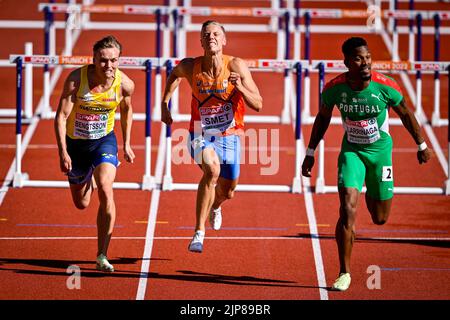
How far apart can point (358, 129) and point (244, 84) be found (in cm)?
106

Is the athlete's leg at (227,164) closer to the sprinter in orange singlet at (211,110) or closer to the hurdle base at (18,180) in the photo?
the sprinter in orange singlet at (211,110)

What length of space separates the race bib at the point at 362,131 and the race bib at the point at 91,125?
206cm

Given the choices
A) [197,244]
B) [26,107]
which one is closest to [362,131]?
[197,244]

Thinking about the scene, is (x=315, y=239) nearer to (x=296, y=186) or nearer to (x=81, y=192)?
(x=296, y=186)

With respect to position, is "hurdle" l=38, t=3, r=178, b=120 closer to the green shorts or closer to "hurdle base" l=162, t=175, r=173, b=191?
"hurdle base" l=162, t=175, r=173, b=191

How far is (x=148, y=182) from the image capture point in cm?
1402

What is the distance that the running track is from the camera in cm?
1045

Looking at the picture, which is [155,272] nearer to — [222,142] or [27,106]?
[222,142]

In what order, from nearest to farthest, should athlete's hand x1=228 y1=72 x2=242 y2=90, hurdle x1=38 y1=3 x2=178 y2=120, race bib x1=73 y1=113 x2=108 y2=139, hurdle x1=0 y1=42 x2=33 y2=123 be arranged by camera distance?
athlete's hand x1=228 y1=72 x2=242 y2=90, race bib x1=73 y1=113 x2=108 y2=139, hurdle x1=0 y1=42 x2=33 y2=123, hurdle x1=38 y1=3 x2=178 y2=120

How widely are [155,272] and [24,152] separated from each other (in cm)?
465

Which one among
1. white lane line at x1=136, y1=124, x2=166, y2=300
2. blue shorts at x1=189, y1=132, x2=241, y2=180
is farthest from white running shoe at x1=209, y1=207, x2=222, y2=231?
blue shorts at x1=189, y1=132, x2=241, y2=180

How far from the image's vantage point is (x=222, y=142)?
11117mm

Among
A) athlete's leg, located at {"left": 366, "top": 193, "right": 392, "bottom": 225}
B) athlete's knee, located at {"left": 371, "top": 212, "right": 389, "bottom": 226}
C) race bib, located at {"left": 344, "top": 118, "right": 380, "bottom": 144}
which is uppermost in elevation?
race bib, located at {"left": 344, "top": 118, "right": 380, "bottom": 144}

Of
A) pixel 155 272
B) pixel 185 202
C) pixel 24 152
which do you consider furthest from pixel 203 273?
pixel 24 152
